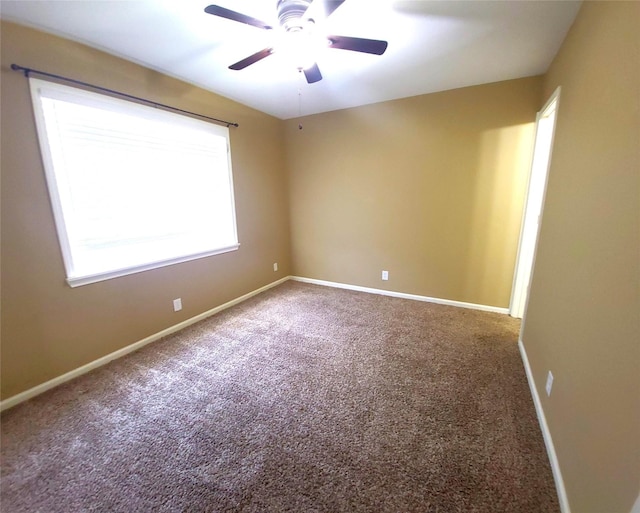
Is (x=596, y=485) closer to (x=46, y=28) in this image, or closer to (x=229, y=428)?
(x=229, y=428)

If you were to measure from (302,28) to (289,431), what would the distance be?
2333 mm

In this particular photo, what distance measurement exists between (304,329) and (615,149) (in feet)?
8.14

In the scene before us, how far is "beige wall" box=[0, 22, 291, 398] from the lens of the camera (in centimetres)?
168

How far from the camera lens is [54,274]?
6.23ft

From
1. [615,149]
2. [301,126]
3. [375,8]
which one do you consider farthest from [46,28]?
[615,149]

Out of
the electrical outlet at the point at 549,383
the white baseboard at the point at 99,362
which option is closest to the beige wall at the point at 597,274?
the electrical outlet at the point at 549,383

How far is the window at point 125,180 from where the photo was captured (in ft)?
6.24

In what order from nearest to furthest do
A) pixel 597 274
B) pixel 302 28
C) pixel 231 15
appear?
pixel 597 274 → pixel 231 15 → pixel 302 28

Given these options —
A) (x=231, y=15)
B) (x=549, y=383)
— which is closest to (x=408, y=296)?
(x=549, y=383)

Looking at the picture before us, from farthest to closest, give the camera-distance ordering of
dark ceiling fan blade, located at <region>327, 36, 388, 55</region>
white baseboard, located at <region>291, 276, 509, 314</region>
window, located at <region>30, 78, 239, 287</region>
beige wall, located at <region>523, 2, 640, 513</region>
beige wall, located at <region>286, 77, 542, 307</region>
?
white baseboard, located at <region>291, 276, 509, 314</region> < beige wall, located at <region>286, 77, 542, 307</region> < window, located at <region>30, 78, 239, 287</region> < dark ceiling fan blade, located at <region>327, 36, 388, 55</region> < beige wall, located at <region>523, 2, 640, 513</region>

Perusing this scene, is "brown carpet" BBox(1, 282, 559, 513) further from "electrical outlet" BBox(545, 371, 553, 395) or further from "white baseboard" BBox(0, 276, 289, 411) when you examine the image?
"electrical outlet" BBox(545, 371, 553, 395)

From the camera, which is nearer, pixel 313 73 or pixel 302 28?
pixel 302 28

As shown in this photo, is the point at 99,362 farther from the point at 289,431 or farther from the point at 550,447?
the point at 550,447

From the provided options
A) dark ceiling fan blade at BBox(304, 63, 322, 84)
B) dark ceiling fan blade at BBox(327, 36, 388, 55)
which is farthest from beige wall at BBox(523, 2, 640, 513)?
dark ceiling fan blade at BBox(304, 63, 322, 84)
